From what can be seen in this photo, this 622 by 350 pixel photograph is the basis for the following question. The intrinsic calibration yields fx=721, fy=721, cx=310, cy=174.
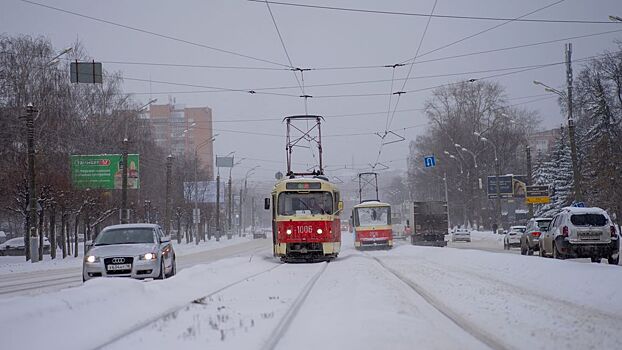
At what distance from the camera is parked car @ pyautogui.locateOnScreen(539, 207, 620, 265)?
22.1 m

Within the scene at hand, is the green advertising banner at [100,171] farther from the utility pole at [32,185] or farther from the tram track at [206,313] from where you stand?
the tram track at [206,313]

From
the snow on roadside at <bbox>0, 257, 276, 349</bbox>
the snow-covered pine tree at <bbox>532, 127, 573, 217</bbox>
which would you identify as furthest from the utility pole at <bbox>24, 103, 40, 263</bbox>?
the snow-covered pine tree at <bbox>532, 127, 573, 217</bbox>

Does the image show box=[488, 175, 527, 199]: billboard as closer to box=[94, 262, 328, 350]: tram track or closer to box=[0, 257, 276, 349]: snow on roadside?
box=[94, 262, 328, 350]: tram track

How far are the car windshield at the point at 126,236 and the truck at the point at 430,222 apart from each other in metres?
35.2

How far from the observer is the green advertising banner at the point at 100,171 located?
45.2 meters

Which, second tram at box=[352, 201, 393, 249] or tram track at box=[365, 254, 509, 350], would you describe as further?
second tram at box=[352, 201, 393, 249]

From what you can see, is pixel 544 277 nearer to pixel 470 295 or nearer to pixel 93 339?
pixel 470 295

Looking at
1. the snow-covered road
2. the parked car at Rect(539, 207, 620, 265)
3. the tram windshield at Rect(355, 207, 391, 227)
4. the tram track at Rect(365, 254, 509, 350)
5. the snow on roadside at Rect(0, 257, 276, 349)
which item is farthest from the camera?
the tram windshield at Rect(355, 207, 391, 227)

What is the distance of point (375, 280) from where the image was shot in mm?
17812

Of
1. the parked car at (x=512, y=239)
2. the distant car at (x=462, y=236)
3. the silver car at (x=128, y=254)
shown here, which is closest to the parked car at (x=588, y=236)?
the silver car at (x=128, y=254)

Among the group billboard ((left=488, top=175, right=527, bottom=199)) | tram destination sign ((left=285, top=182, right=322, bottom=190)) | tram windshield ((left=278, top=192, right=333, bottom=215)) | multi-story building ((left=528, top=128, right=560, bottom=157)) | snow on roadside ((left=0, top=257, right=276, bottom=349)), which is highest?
multi-story building ((left=528, top=128, right=560, bottom=157))

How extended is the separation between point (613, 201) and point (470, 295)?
3636 centimetres

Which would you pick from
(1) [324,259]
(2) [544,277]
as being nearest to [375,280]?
(2) [544,277]

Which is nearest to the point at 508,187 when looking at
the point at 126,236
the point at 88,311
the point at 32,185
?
the point at 32,185
